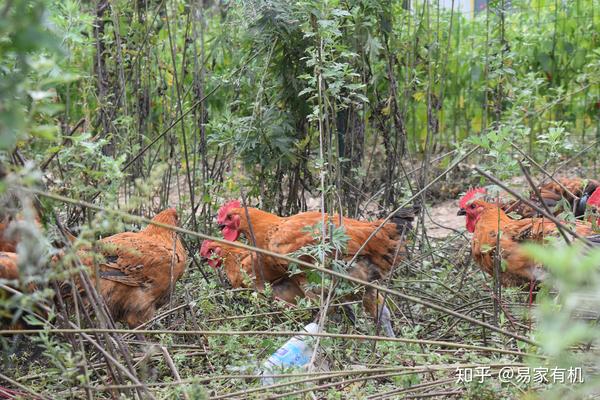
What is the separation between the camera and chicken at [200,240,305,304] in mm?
5027

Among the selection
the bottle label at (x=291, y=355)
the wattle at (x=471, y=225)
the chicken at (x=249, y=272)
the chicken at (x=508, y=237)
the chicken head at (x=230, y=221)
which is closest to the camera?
the bottle label at (x=291, y=355)

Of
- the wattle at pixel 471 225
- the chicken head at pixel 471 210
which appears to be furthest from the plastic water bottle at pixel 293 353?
the wattle at pixel 471 225

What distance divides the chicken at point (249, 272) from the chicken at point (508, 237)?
4.09 feet

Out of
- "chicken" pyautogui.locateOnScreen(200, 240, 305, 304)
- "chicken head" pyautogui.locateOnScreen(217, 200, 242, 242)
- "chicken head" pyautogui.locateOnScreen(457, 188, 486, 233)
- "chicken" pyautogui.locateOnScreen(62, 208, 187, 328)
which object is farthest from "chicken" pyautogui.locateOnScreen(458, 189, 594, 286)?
"chicken" pyautogui.locateOnScreen(62, 208, 187, 328)

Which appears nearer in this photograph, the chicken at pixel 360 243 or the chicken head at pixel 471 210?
the chicken at pixel 360 243

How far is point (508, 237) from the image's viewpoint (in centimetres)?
504

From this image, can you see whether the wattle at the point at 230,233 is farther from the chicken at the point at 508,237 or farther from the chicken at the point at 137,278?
the chicken at the point at 508,237

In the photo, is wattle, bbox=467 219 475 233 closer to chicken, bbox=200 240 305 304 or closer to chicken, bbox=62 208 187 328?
chicken, bbox=200 240 305 304

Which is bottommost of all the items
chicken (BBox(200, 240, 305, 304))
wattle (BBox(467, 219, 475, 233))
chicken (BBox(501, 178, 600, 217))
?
chicken (BBox(200, 240, 305, 304))

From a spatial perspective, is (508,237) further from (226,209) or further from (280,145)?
(226,209)

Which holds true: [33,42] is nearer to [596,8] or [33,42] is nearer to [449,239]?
[449,239]

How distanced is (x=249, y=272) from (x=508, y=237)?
1.72 metres

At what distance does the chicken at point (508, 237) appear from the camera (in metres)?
4.70

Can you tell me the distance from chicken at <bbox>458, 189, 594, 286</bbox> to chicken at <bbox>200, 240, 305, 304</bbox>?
125cm
